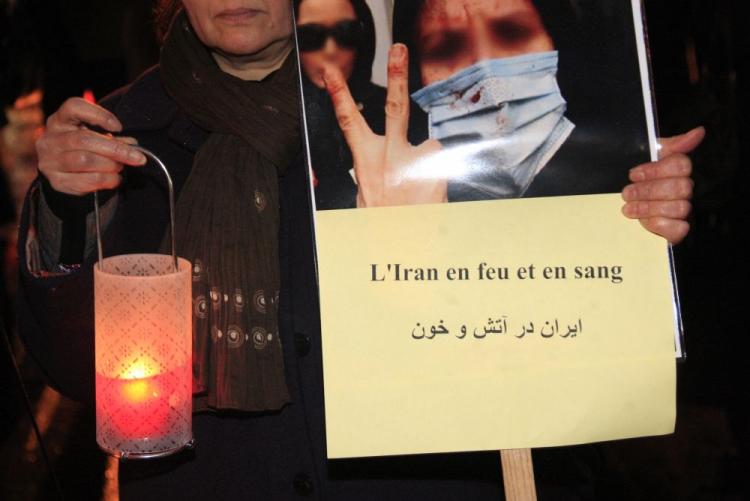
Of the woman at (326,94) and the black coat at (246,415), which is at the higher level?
the woman at (326,94)

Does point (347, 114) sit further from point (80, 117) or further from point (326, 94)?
point (80, 117)

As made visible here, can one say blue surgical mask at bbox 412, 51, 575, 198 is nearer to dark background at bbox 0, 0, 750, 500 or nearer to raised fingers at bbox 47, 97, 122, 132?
raised fingers at bbox 47, 97, 122, 132

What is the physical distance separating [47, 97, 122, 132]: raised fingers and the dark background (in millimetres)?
1432

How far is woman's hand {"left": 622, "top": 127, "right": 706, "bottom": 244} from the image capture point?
904 mm

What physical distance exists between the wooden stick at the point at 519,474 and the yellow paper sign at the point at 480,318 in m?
0.03

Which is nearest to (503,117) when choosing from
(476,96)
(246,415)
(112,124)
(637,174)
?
(476,96)

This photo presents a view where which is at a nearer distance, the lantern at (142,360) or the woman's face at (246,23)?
the lantern at (142,360)

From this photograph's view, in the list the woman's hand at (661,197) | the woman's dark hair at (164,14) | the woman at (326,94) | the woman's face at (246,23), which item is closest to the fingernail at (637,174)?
the woman's hand at (661,197)

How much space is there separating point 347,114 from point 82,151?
1.15 feet

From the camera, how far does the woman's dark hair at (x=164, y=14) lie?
1.50 metres

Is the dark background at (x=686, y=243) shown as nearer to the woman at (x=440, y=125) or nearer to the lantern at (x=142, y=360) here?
the woman at (x=440, y=125)

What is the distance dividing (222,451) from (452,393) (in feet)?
1.61

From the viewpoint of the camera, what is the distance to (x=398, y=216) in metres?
0.89

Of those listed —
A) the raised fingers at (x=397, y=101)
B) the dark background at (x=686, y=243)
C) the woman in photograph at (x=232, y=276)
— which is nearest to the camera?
the raised fingers at (x=397, y=101)
